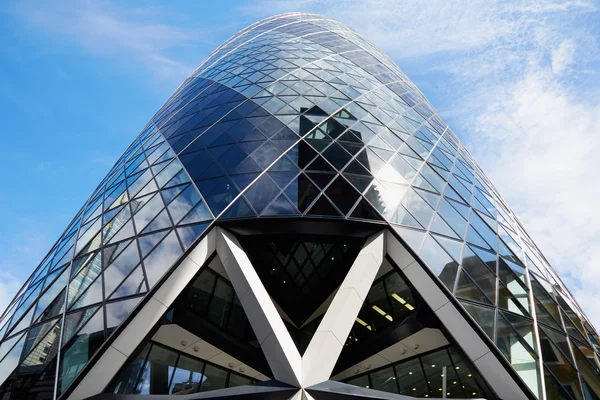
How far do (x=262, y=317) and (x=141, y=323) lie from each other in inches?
155

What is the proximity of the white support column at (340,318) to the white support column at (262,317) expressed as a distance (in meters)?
0.43

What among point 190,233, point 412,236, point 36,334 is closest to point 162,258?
point 190,233

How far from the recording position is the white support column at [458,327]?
1175 centimetres

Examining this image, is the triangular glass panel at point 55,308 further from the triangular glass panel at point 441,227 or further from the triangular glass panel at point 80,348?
the triangular glass panel at point 441,227

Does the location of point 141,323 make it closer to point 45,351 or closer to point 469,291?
point 45,351

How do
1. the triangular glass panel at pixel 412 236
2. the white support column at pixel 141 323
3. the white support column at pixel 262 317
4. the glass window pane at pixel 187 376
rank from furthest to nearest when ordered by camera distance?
the glass window pane at pixel 187 376, the triangular glass panel at pixel 412 236, the white support column at pixel 141 323, the white support column at pixel 262 317

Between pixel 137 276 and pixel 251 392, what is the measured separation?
613cm

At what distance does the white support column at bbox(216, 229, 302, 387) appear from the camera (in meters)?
11.7

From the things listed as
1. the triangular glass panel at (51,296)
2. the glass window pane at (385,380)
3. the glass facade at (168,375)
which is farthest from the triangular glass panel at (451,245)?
the triangular glass panel at (51,296)

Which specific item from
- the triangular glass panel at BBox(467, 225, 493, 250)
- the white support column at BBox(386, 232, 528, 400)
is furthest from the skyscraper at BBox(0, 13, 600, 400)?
the triangular glass panel at BBox(467, 225, 493, 250)

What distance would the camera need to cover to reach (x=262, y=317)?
41.6 ft

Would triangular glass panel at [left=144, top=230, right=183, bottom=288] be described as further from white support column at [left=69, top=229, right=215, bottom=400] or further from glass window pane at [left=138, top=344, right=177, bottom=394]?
glass window pane at [left=138, top=344, right=177, bottom=394]

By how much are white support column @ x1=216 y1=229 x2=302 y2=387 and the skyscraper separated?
0.18 ft

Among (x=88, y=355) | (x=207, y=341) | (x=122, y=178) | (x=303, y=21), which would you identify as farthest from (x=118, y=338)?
(x=303, y=21)
